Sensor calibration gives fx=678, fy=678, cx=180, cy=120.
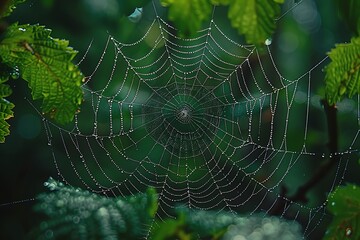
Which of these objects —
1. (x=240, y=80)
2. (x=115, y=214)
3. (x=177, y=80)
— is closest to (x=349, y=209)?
(x=115, y=214)

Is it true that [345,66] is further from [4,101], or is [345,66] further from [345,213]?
[4,101]

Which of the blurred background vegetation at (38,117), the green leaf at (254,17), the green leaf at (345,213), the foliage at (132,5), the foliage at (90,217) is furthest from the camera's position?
the blurred background vegetation at (38,117)

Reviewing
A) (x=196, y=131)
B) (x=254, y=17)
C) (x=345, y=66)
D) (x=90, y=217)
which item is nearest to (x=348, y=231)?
(x=345, y=66)

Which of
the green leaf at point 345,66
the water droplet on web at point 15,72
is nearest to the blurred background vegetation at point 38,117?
the water droplet on web at point 15,72

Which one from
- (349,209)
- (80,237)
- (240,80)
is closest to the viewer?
(80,237)

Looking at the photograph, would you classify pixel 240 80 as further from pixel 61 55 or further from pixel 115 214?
pixel 115 214

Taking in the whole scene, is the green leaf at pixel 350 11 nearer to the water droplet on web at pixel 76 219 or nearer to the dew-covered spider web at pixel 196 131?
the water droplet on web at pixel 76 219
